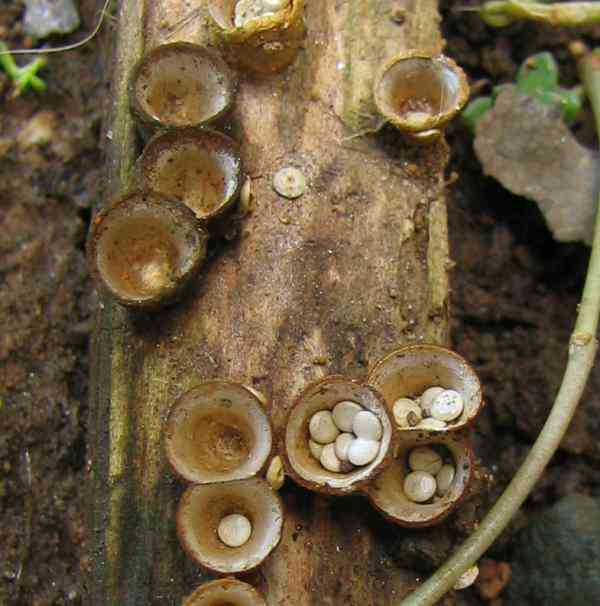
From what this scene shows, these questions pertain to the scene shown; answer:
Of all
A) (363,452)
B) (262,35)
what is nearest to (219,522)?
(363,452)

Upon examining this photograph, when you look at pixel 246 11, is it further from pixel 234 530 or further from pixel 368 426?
pixel 234 530

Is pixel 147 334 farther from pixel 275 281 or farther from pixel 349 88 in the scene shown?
pixel 349 88

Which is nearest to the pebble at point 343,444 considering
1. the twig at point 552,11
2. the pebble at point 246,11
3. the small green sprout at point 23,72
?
the pebble at point 246,11

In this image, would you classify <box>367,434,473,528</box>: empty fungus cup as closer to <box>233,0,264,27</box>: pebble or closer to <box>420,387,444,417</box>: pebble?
<box>420,387,444,417</box>: pebble

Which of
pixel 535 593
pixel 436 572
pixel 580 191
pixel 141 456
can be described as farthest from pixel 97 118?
pixel 535 593

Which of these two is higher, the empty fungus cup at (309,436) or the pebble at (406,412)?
the empty fungus cup at (309,436)

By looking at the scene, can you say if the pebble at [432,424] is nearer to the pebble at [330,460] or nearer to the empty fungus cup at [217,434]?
the pebble at [330,460]
